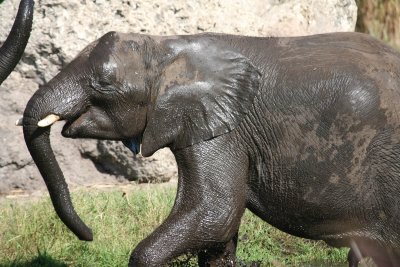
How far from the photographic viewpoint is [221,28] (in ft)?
35.2

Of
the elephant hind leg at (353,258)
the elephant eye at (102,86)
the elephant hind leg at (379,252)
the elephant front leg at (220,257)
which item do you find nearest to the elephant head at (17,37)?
the elephant eye at (102,86)

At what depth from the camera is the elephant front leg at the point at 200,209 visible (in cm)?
663

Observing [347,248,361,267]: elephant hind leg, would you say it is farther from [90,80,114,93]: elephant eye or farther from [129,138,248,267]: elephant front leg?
[90,80,114,93]: elephant eye

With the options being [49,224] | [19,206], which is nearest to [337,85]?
[49,224]

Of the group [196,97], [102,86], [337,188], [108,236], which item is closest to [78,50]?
[108,236]

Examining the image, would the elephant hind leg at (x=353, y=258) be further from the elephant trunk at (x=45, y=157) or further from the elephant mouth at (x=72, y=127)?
the elephant mouth at (x=72, y=127)

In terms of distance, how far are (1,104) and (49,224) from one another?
1.88m

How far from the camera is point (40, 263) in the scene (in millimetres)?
7977

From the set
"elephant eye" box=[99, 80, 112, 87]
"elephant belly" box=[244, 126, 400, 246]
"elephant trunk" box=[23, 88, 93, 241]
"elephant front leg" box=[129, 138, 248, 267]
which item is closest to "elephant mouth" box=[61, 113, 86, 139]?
"elephant trunk" box=[23, 88, 93, 241]

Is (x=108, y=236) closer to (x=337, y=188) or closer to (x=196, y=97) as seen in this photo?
(x=196, y=97)

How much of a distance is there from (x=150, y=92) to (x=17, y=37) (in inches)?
35.1

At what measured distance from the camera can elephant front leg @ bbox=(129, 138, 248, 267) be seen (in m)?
6.63

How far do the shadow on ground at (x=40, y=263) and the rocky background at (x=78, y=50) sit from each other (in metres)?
2.08

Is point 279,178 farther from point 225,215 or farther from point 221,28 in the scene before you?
point 221,28
